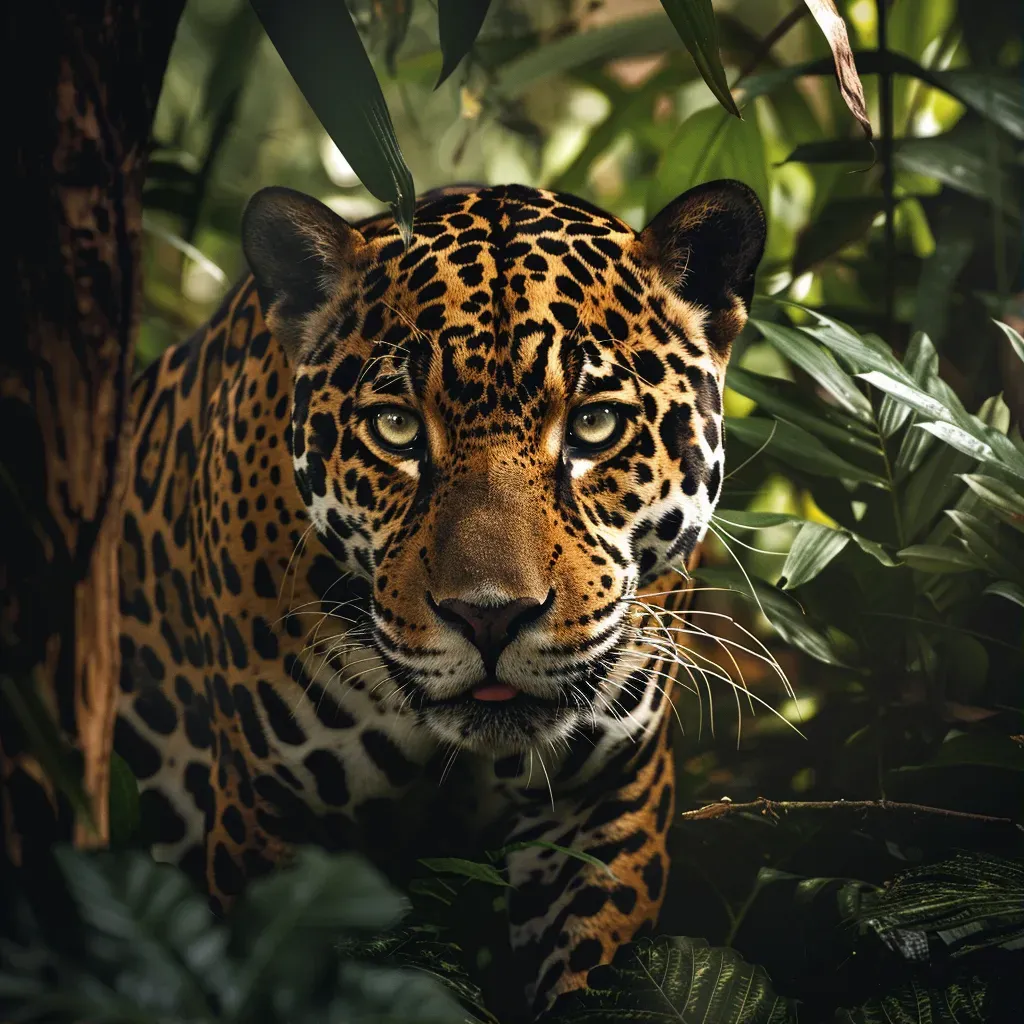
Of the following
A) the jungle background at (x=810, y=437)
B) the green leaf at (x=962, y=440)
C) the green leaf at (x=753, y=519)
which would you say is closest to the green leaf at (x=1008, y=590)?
the jungle background at (x=810, y=437)

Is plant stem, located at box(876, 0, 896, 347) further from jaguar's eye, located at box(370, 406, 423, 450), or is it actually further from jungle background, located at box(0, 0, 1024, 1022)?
jaguar's eye, located at box(370, 406, 423, 450)

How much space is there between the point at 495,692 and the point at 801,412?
81 cm

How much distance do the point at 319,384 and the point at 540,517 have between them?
0.41 m

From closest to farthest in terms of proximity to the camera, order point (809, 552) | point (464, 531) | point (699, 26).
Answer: point (699, 26) < point (464, 531) < point (809, 552)

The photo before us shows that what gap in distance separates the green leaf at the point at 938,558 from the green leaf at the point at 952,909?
489mm

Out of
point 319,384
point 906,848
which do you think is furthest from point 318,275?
point 906,848

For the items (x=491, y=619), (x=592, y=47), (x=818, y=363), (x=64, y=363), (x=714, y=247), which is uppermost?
(x=592, y=47)

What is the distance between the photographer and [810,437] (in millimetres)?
2059

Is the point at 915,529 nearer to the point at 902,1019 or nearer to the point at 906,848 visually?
the point at 906,848

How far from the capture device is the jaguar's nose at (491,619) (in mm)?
1497

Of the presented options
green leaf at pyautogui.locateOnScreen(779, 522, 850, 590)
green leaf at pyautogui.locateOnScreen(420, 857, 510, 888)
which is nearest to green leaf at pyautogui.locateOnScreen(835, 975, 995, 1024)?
green leaf at pyautogui.locateOnScreen(420, 857, 510, 888)

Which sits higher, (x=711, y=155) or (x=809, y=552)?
(x=711, y=155)

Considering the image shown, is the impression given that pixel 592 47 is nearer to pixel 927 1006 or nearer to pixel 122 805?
pixel 122 805

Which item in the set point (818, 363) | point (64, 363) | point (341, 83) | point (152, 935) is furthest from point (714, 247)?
point (152, 935)
